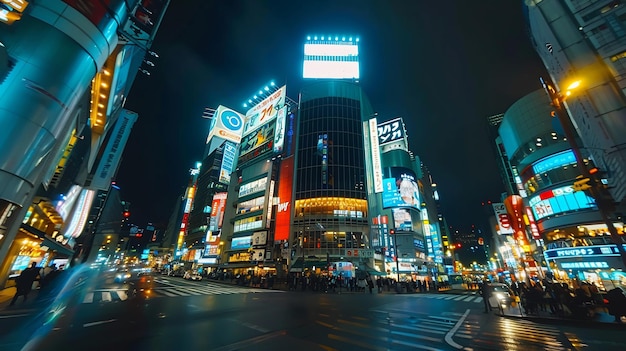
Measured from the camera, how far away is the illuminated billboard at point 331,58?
60781mm

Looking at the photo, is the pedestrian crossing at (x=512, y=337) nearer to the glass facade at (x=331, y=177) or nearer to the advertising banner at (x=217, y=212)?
the glass facade at (x=331, y=177)

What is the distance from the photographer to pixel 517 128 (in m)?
45.7

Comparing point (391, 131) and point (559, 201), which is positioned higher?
point (391, 131)

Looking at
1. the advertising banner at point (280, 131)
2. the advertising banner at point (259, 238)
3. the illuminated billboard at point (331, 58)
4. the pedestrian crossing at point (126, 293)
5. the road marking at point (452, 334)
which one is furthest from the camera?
the illuminated billboard at point (331, 58)

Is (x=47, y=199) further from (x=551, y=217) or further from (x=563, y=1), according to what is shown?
(x=551, y=217)

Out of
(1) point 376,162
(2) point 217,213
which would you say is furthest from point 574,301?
(2) point 217,213

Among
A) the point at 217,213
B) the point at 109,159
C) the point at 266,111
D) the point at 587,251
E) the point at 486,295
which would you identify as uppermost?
the point at 266,111

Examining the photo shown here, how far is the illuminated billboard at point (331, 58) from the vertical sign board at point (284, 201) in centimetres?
2618

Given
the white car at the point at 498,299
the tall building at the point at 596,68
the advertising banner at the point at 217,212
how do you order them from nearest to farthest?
the white car at the point at 498,299, the tall building at the point at 596,68, the advertising banner at the point at 217,212

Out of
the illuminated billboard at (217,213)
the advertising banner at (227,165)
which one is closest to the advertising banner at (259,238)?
the illuminated billboard at (217,213)

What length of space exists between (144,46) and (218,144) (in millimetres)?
76448

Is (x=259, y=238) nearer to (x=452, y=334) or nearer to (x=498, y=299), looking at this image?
(x=498, y=299)

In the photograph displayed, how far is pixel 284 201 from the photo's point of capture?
156 ft

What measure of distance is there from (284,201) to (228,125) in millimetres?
43356
